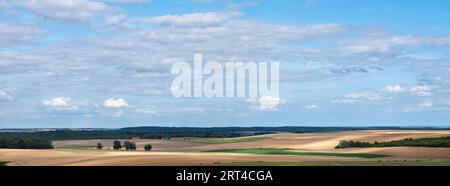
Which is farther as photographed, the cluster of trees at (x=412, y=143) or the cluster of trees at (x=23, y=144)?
the cluster of trees at (x=23, y=144)

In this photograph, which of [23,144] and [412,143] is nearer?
[412,143]

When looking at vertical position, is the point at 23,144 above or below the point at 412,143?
above

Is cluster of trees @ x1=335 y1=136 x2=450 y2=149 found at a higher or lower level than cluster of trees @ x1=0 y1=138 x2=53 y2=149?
lower

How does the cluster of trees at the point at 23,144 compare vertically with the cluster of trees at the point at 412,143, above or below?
above

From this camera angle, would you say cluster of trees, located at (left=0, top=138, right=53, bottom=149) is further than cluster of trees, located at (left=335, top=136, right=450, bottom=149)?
Yes
